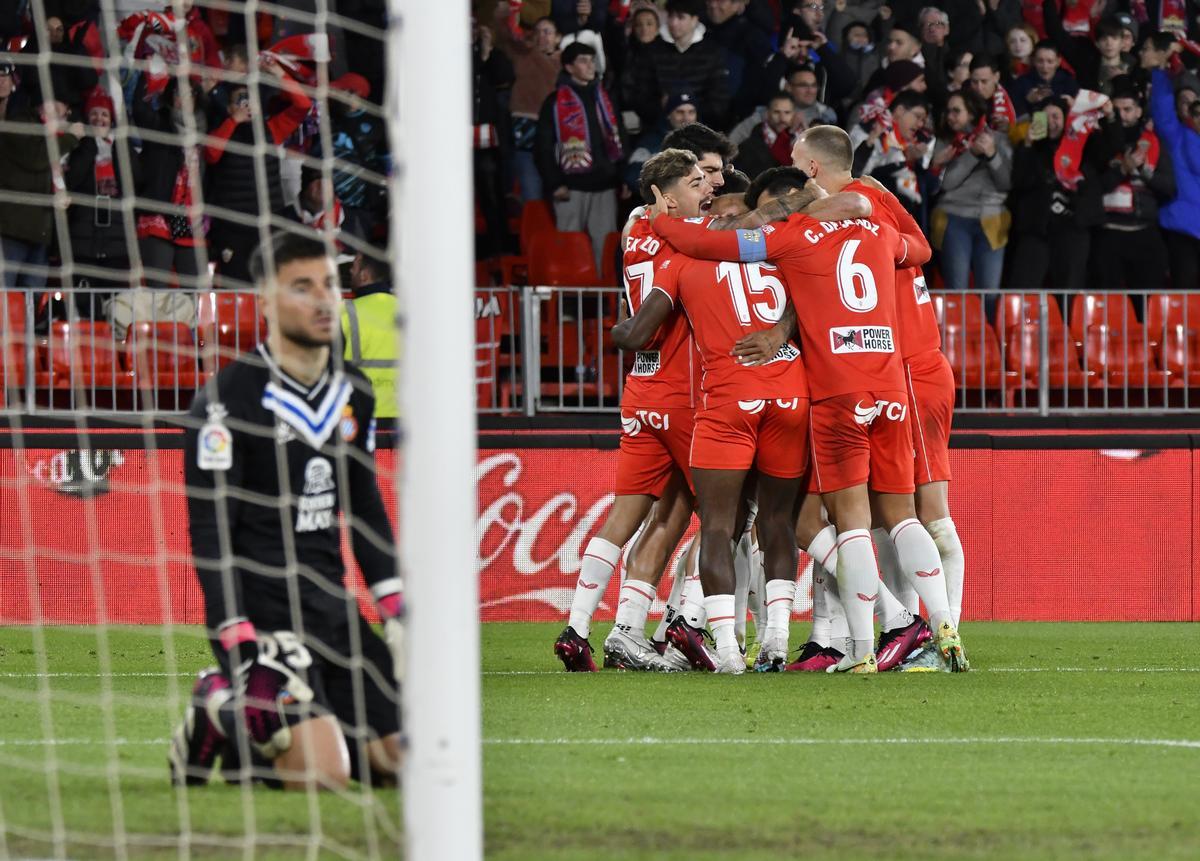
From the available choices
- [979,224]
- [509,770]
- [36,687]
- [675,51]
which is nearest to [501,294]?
[675,51]

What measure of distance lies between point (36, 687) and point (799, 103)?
7.14m

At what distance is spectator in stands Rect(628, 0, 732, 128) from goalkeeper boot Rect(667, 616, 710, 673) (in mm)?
5635

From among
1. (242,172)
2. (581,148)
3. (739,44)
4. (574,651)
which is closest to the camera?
(574,651)

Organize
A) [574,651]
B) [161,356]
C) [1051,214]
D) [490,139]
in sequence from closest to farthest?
1. [574,651]
2. [161,356]
3. [1051,214]
4. [490,139]

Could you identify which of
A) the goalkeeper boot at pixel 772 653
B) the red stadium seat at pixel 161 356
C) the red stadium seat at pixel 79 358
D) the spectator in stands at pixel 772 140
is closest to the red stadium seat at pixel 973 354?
the spectator in stands at pixel 772 140

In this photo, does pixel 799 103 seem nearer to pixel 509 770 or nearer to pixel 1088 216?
pixel 1088 216

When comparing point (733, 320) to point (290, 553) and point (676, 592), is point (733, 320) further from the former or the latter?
point (290, 553)

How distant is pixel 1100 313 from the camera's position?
466 inches

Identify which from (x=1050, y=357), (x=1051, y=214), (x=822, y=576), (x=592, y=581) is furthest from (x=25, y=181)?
(x=1051, y=214)

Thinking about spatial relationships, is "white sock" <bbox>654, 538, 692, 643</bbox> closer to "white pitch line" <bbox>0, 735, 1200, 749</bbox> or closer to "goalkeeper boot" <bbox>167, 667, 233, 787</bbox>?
"white pitch line" <bbox>0, 735, 1200, 749</bbox>

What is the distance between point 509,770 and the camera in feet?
17.6

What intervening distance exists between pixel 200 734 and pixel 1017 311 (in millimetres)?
7788

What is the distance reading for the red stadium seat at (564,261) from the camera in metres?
12.9

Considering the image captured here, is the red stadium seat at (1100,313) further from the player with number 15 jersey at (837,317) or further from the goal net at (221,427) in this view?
the goal net at (221,427)
